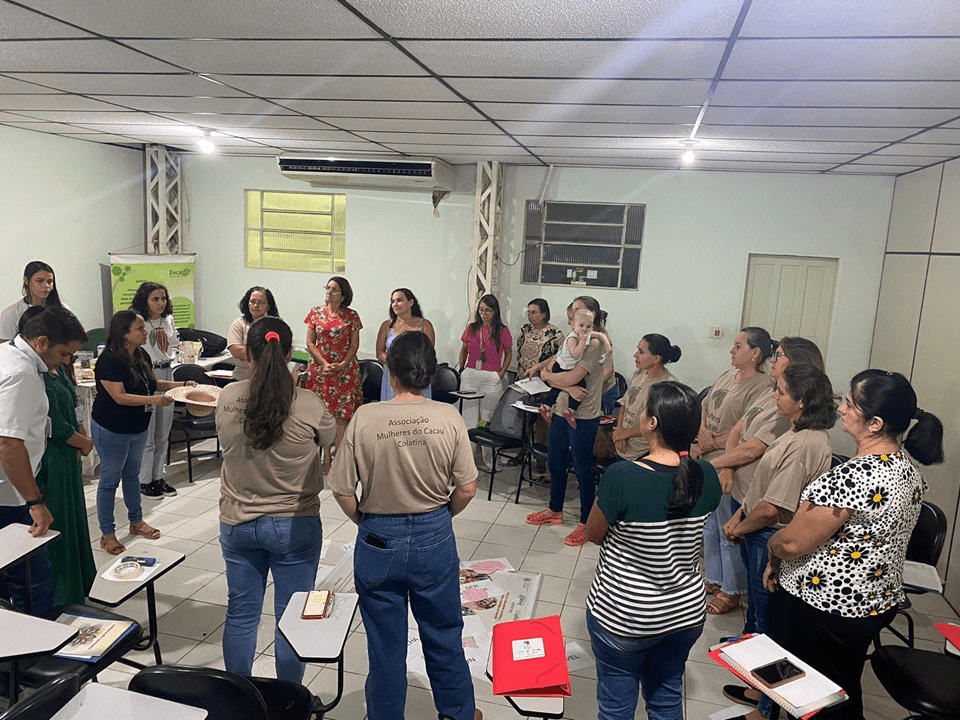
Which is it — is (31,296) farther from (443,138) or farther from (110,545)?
(443,138)

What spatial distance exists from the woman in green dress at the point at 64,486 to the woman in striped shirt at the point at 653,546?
246 cm

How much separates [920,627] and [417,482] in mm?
3345

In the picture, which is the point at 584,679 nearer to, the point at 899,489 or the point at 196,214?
the point at 899,489

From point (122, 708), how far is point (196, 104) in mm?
3644

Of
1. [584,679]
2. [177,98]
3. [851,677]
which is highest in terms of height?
[177,98]

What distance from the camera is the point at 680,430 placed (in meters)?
2.13

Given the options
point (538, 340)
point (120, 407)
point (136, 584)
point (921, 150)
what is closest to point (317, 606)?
point (136, 584)

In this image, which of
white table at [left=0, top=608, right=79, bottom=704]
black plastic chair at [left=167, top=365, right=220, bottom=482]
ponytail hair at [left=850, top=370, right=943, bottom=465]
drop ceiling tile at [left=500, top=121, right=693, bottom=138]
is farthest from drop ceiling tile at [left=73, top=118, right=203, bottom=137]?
ponytail hair at [left=850, top=370, right=943, bottom=465]

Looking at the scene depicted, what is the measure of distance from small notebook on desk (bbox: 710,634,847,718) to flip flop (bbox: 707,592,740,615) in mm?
1923

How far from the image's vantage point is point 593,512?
2.17 metres

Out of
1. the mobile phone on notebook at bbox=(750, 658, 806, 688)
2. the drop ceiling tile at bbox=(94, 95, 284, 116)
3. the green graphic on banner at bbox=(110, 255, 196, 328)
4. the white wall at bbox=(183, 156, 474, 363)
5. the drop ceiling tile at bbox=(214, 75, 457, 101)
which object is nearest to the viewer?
the mobile phone on notebook at bbox=(750, 658, 806, 688)

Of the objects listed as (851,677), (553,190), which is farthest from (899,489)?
(553,190)

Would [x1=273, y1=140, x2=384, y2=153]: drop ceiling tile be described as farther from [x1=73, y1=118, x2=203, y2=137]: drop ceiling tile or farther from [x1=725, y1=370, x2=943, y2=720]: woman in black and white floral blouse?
[x1=725, y1=370, x2=943, y2=720]: woman in black and white floral blouse

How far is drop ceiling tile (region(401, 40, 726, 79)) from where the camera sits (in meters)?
2.51
